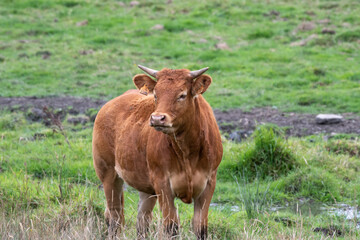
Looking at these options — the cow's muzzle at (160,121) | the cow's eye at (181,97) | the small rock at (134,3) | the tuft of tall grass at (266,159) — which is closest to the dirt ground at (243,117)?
the tuft of tall grass at (266,159)

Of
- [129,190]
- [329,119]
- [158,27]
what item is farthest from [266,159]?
[158,27]

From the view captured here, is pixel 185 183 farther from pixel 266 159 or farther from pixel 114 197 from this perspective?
pixel 266 159

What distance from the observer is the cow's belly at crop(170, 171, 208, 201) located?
18.2 ft

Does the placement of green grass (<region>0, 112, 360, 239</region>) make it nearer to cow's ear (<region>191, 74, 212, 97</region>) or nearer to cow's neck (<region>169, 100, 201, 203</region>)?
cow's neck (<region>169, 100, 201, 203</region>)

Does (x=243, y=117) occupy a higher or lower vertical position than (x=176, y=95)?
lower

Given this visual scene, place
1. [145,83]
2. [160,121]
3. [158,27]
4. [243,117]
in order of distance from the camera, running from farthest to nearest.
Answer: [158,27], [243,117], [145,83], [160,121]

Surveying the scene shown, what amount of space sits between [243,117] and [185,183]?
650 cm

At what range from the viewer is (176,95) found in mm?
5301

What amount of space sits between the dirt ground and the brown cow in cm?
419

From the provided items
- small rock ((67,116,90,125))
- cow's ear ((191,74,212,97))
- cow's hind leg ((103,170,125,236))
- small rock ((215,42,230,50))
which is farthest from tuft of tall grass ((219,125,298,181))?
small rock ((215,42,230,50))

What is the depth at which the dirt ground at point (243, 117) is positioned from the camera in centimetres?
1086

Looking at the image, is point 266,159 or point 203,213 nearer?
point 203,213

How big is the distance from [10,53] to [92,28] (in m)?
2.88

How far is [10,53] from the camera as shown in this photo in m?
16.4
